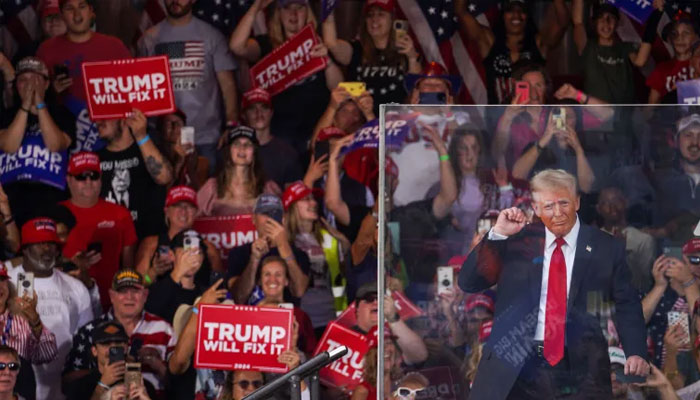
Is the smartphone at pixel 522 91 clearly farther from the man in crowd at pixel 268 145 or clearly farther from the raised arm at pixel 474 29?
the man in crowd at pixel 268 145

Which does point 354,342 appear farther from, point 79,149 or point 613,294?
point 613,294

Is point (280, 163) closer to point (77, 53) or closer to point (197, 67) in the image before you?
point (197, 67)

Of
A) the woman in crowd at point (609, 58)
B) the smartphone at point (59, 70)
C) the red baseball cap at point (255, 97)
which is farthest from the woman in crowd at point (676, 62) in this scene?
the smartphone at point (59, 70)

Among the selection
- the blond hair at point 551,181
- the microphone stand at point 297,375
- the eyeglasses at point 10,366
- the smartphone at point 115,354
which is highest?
the blond hair at point 551,181

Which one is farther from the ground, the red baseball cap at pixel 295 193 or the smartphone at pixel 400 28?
the smartphone at pixel 400 28

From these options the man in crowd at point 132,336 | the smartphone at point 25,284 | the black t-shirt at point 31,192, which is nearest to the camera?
the man in crowd at point 132,336

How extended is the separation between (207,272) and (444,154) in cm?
388

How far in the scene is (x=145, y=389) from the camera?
7.64 m

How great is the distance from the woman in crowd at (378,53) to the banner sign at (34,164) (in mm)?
1956

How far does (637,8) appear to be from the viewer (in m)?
8.76

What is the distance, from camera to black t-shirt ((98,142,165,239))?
27.5 feet

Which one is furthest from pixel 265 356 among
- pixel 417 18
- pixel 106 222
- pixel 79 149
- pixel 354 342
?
pixel 417 18

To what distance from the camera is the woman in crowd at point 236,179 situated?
8328 millimetres

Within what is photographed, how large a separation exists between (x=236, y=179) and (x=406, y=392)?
4189 millimetres
